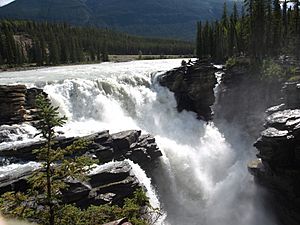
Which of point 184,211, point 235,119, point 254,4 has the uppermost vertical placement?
point 254,4

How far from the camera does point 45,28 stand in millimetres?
123812

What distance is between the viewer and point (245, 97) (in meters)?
49.8

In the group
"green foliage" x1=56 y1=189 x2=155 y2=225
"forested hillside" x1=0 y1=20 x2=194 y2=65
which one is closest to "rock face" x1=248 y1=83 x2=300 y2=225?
"green foliage" x1=56 y1=189 x2=155 y2=225

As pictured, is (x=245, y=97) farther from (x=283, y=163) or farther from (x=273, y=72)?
(x=283, y=163)

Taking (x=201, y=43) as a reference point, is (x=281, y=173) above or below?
below

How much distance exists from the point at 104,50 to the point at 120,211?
364 ft

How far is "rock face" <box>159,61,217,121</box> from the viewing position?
50156mm

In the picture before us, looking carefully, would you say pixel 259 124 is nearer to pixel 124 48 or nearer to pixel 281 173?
pixel 281 173

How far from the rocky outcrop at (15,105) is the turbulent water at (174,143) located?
6.20ft

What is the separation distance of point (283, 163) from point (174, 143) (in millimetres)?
14528

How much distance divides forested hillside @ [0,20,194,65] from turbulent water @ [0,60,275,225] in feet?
172

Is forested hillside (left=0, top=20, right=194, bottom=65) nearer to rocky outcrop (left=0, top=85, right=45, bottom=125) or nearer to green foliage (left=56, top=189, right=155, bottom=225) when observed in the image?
rocky outcrop (left=0, top=85, right=45, bottom=125)

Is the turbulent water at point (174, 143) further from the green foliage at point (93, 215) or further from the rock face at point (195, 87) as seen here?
the green foliage at point (93, 215)

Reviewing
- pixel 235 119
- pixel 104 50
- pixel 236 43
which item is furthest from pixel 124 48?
Answer: pixel 235 119
